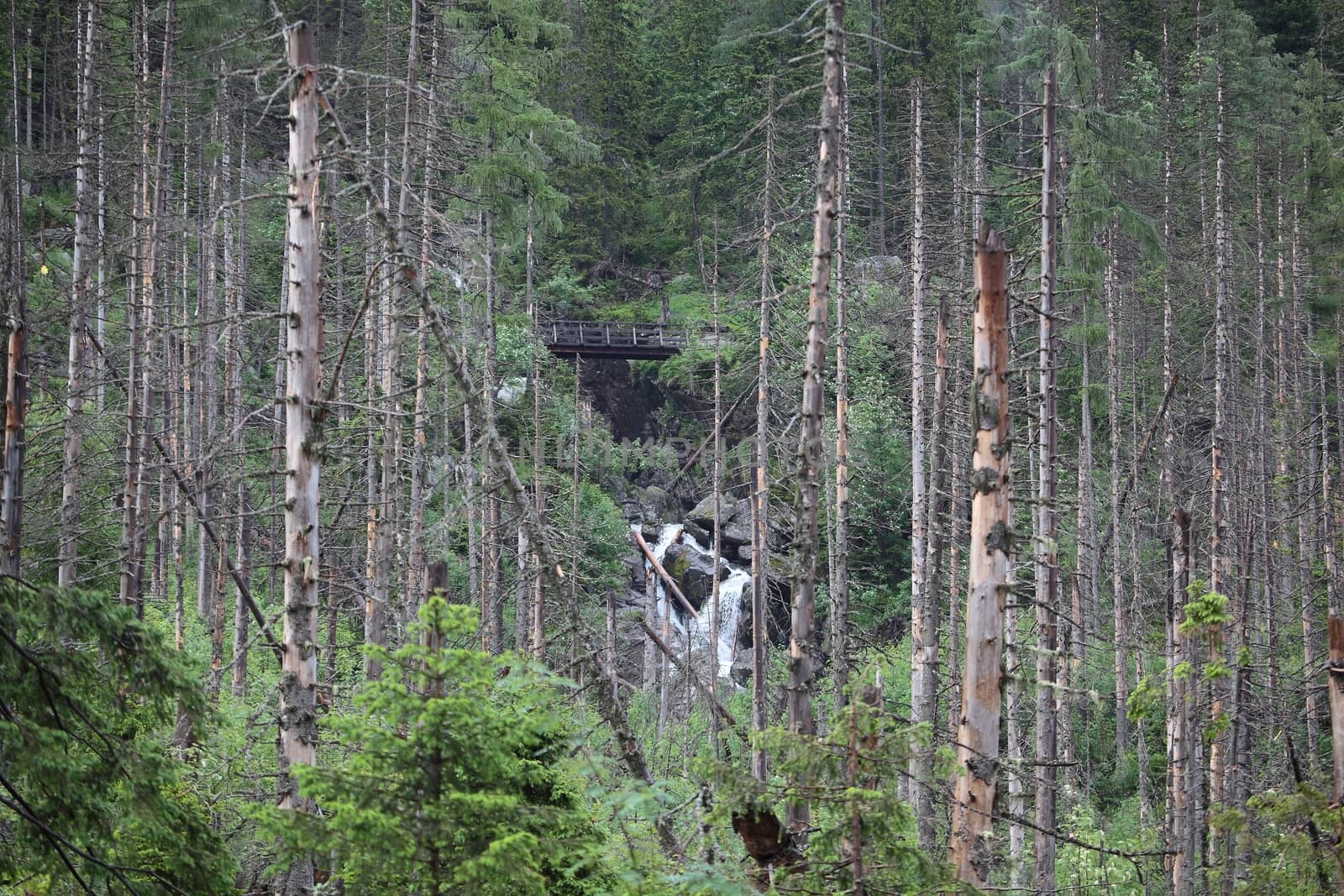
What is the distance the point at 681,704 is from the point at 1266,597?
14.1 metres

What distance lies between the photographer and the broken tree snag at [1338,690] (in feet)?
30.2

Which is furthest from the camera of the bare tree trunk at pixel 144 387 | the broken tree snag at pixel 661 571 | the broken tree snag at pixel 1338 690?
the broken tree snag at pixel 661 571

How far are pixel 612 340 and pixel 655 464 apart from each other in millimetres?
5047

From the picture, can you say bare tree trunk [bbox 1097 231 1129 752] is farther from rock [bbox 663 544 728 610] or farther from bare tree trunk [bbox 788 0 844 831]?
bare tree trunk [bbox 788 0 844 831]

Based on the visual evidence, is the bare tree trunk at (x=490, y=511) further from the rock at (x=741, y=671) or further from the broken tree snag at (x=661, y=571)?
the rock at (x=741, y=671)

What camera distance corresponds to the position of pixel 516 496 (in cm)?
957

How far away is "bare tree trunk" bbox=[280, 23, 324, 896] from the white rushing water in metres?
23.7

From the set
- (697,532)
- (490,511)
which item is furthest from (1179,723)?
(697,532)

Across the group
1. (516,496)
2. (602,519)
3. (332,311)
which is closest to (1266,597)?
(602,519)

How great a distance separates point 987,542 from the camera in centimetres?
900

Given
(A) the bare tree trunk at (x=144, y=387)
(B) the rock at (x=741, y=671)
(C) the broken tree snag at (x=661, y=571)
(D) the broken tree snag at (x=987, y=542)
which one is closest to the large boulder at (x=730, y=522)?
(C) the broken tree snag at (x=661, y=571)

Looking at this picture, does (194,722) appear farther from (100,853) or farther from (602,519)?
(602,519)

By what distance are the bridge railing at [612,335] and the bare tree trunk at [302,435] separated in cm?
3146

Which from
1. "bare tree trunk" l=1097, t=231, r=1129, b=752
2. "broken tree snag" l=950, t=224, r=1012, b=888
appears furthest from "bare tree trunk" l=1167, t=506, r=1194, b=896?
"broken tree snag" l=950, t=224, r=1012, b=888
